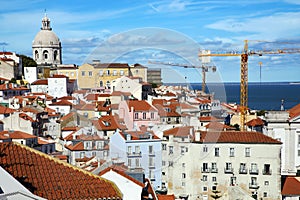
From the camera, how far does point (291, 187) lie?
672 inches

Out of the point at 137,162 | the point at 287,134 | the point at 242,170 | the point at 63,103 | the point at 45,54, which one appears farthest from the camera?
the point at 45,54

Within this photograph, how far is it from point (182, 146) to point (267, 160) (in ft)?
11.8

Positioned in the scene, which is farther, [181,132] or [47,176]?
[181,132]

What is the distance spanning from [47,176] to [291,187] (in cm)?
1366

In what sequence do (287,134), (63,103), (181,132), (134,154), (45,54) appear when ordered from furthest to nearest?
(45,54) → (63,103) → (287,134) → (181,132) → (134,154)

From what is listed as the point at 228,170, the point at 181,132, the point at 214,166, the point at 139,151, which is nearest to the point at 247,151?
the point at 228,170

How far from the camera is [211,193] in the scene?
56.3 ft

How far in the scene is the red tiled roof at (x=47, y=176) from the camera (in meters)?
4.65

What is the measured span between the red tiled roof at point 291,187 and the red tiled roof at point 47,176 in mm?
12576

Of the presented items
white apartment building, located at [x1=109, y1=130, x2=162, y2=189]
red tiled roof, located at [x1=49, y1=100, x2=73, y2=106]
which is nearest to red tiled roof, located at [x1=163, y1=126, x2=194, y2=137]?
white apartment building, located at [x1=109, y1=130, x2=162, y2=189]

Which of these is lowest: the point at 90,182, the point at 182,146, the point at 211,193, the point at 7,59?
the point at 211,193

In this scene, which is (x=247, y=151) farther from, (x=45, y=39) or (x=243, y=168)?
(x=45, y=39)

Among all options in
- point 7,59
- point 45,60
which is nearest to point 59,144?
point 7,59

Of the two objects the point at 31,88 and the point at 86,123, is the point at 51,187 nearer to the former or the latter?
the point at 86,123
